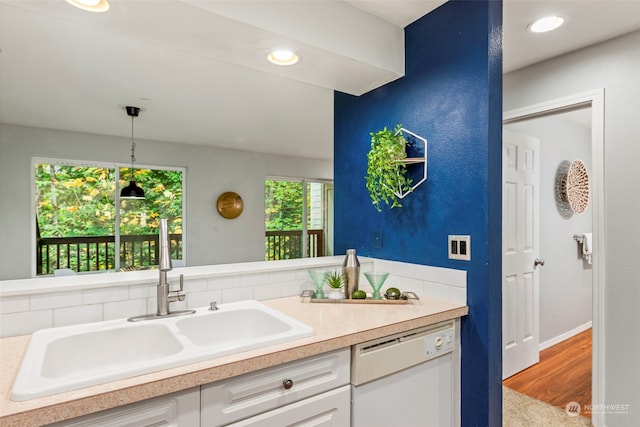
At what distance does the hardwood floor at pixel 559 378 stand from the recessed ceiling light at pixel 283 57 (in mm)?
2694

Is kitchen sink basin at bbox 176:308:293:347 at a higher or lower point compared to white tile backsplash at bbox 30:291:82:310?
lower

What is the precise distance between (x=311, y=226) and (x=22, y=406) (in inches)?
229

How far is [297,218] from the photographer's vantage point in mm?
6277

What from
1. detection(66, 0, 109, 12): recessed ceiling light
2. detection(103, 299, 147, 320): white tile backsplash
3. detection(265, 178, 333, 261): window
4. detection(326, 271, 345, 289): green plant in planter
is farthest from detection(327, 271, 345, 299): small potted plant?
detection(265, 178, 333, 261): window

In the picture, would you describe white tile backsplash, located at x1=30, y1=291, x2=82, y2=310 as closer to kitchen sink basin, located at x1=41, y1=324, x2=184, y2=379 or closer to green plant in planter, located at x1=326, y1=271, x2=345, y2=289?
kitchen sink basin, located at x1=41, y1=324, x2=184, y2=379

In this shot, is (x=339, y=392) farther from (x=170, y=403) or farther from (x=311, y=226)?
(x=311, y=226)

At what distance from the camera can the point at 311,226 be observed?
654cm

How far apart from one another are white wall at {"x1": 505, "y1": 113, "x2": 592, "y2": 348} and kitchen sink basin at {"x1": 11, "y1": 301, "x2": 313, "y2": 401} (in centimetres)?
285

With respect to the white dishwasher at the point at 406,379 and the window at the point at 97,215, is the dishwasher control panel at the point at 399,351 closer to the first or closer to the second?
the white dishwasher at the point at 406,379

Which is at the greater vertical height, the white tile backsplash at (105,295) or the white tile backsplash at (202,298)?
the white tile backsplash at (105,295)

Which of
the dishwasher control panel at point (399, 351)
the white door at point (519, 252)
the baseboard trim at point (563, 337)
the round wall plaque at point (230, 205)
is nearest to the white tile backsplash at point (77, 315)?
the dishwasher control panel at point (399, 351)

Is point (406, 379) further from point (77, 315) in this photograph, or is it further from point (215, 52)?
point (215, 52)

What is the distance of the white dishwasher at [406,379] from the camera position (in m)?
1.25

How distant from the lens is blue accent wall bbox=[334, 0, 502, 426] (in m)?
1.53
